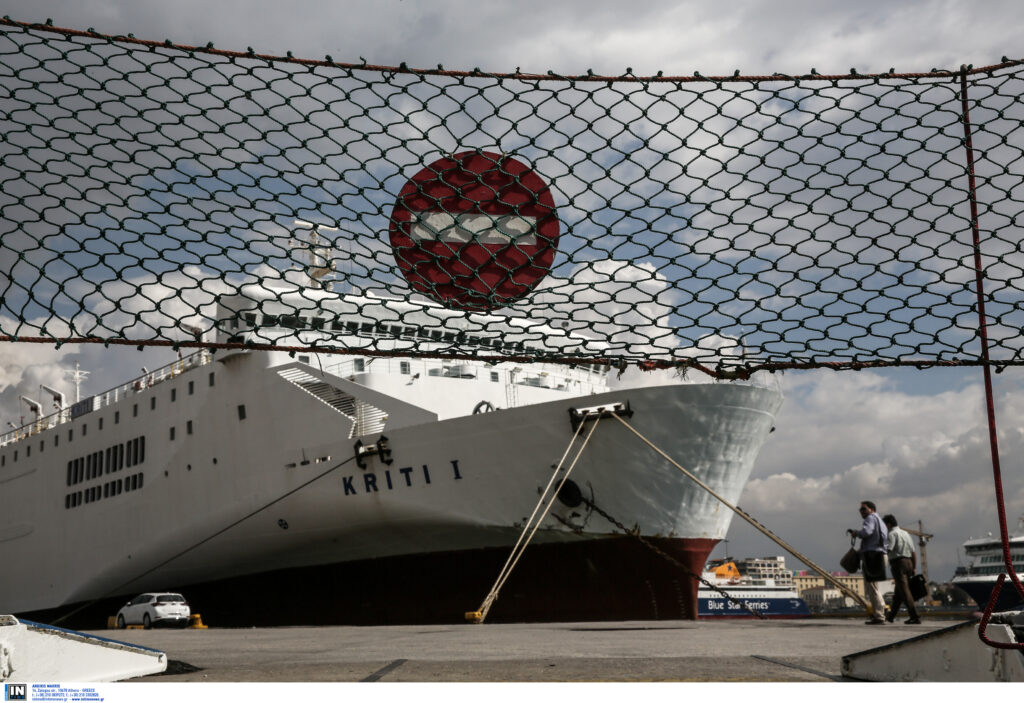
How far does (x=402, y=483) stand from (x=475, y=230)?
10911 mm

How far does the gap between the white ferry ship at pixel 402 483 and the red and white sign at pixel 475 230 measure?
260 inches

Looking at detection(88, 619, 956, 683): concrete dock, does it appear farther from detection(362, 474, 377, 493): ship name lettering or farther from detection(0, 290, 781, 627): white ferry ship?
detection(362, 474, 377, 493): ship name lettering

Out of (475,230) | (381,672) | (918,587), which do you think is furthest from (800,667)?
(918,587)

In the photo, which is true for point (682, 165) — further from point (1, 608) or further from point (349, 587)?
point (1, 608)

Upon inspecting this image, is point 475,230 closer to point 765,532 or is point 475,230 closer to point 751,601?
point 765,532

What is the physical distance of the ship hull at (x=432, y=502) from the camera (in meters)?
13.9

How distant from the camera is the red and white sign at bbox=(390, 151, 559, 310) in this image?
13.5 ft

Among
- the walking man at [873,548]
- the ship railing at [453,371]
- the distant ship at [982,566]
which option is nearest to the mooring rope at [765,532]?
the walking man at [873,548]

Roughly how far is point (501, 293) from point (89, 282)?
1700mm

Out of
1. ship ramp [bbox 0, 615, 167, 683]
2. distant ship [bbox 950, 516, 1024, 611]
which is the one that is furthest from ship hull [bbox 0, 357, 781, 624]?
distant ship [bbox 950, 516, 1024, 611]

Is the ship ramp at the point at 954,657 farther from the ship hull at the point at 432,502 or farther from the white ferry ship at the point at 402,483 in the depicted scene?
the ship hull at the point at 432,502

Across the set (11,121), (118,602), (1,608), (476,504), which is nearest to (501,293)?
(11,121)

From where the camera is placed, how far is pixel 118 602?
21781 millimetres

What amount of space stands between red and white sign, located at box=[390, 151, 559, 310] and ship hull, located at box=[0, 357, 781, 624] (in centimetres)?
964
